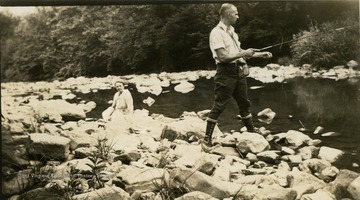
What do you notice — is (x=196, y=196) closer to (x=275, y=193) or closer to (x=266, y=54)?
(x=275, y=193)

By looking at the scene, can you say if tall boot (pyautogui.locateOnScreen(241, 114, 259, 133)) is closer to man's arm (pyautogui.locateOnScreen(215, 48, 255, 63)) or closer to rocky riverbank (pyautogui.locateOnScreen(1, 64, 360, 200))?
rocky riverbank (pyautogui.locateOnScreen(1, 64, 360, 200))

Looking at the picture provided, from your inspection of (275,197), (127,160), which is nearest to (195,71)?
(127,160)

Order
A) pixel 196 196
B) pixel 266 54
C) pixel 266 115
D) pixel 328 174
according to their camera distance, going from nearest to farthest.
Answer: pixel 196 196
pixel 328 174
pixel 266 54
pixel 266 115

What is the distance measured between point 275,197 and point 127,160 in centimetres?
86

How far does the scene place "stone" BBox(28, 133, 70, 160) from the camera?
251 cm

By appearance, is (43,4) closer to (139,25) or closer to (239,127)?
(139,25)

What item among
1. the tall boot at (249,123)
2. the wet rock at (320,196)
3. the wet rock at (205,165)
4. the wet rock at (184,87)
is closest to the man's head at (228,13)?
the wet rock at (184,87)

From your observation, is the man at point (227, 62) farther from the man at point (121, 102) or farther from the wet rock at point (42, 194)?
the wet rock at point (42, 194)

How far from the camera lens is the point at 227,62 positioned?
2705 mm

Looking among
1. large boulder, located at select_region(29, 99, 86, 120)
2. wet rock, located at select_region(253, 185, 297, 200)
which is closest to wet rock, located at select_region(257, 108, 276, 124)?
wet rock, located at select_region(253, 185, 297, 200)

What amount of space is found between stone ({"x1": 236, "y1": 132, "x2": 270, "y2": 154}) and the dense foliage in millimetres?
521

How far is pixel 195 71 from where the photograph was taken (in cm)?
264

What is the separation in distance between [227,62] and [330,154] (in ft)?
2.74

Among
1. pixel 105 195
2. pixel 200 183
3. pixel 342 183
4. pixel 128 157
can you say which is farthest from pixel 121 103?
pixel 342 183
